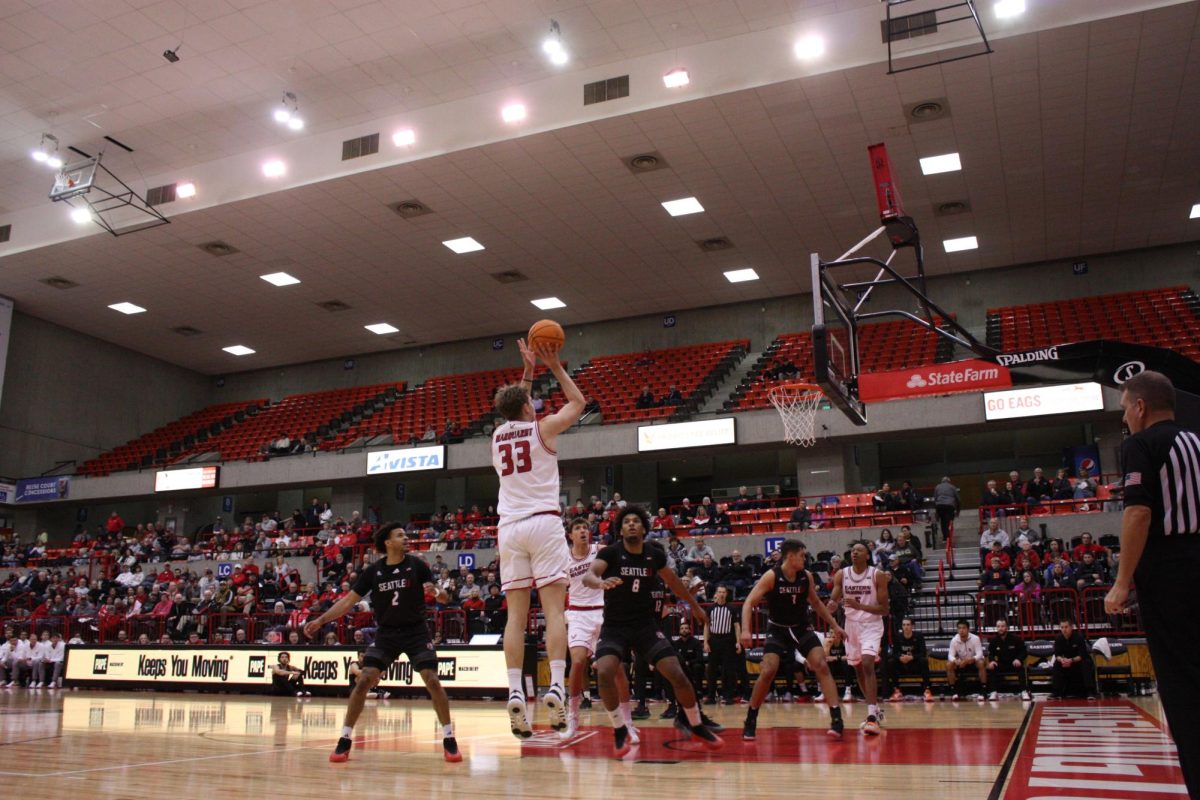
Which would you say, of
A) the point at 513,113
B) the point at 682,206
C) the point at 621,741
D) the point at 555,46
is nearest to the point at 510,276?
the point at 682,206

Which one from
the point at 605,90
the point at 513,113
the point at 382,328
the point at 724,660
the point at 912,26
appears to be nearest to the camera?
the point at 724,660

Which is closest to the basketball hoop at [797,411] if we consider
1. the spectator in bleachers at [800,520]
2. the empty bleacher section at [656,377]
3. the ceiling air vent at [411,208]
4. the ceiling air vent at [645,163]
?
the spectator in bleachers at [800,520]

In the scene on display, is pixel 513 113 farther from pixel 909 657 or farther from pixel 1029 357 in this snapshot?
pixel 909 657

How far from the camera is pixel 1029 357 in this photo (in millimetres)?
11141

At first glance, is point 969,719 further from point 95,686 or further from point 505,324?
point 505,324

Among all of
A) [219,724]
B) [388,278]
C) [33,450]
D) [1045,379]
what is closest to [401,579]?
[219,724]

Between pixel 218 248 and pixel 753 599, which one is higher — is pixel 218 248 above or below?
above

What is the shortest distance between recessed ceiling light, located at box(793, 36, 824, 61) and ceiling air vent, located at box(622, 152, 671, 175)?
158 inches

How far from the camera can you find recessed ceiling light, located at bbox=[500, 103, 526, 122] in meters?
19.9

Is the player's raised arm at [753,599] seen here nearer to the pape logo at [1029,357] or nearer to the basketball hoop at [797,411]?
the pape logo at [1029,357]

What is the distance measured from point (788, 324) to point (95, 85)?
811 inches

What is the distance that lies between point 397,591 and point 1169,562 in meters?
5.64

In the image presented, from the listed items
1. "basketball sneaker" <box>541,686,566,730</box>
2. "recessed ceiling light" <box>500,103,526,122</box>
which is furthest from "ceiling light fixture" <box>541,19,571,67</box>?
"basketball sneaker" <box>541,686,566,730</box>

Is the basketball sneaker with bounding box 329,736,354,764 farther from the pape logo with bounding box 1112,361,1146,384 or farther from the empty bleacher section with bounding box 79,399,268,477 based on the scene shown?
the empty bleacher section with bounding box 79,399,268,477
